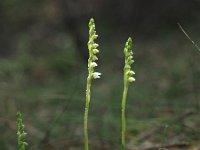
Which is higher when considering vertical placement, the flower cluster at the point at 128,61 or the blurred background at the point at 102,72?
the blurred background at the point at 102,72

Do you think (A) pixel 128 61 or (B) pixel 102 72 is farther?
(B) pixel 102 72

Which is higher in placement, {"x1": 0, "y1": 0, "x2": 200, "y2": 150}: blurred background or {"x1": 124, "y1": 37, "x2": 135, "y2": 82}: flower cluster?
{"x1": 0, "y1": 0, "x2": 200, "y2": 150}: blurred background

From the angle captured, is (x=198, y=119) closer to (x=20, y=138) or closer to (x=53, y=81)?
(x=20, y=138)

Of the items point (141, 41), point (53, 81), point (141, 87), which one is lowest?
point (141, 87)

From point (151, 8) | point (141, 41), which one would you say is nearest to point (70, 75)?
point (141, 41)

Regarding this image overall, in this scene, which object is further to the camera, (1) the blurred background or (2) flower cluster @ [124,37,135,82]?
(1) the blurred background

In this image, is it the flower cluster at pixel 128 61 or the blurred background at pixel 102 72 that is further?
the blurred background at pixel 102 72

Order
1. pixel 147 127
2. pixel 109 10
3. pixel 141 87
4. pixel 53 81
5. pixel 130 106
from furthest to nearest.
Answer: pixel 109 10 → pixel 53 81 → pixel 141 87 → pixel 130 106 → pixel 147 127

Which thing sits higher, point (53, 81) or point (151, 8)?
point (151, 8)
